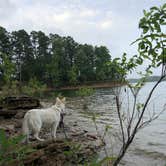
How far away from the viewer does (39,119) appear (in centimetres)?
994

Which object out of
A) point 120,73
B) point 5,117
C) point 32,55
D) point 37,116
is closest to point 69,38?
point 32,55

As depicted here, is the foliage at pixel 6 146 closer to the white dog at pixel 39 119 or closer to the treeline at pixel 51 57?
the white dog at pixel 39 119

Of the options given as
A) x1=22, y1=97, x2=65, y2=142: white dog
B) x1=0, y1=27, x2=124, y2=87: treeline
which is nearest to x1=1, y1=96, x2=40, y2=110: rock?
x1=22, y1=97, x2=65, y2=142: white dog

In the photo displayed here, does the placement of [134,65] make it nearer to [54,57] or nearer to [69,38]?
[54,57]

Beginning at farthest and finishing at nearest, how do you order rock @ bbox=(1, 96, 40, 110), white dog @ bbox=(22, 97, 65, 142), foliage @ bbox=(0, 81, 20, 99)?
foliage @ bbox=(0, 81, 20, 99) → rock @ bbox=(1, 96, 40, 110) → white dog @ bbox=(22, 97, 65, 142)

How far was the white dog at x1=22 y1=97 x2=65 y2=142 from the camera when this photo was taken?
31.5 ft

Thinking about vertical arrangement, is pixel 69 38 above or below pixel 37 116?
above

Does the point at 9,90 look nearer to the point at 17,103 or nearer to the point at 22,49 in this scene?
the point at 17,103

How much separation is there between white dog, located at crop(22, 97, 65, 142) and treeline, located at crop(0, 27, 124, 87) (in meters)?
64.3

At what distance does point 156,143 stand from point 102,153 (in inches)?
135

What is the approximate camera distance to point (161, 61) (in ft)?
8.80

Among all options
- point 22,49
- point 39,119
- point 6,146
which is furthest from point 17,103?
point 22,49

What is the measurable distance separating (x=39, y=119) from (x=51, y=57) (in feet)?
256

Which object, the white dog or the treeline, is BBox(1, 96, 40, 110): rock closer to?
the white dog
